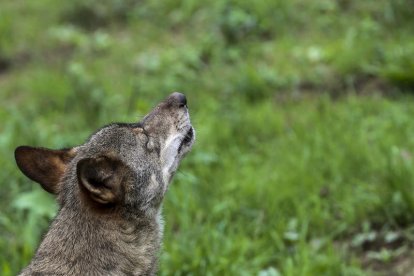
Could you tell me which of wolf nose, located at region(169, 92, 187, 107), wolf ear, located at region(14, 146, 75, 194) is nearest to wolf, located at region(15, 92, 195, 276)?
wolf ear, located at region(14, 146, 75, 194)

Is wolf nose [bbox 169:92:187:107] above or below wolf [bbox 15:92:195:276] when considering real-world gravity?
above

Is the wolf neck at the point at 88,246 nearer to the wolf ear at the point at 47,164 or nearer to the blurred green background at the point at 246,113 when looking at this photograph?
the wolf ear at the point at 47,164

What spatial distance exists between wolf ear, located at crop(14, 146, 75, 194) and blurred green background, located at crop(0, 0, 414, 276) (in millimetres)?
1070

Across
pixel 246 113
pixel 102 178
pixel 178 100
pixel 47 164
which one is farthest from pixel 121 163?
pixel 246 113

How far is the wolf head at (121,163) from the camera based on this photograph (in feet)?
10.8

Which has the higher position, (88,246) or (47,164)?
(47,164)

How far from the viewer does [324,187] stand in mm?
5406

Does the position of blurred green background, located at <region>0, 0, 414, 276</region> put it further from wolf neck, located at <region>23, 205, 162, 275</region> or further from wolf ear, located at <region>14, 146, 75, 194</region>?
wolf neck, located at <region>23, 205, 162, 275</region>

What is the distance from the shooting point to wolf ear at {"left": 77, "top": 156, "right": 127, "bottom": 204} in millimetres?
3152

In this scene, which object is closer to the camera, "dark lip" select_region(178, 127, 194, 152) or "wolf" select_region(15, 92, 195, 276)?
"wolf" select_region(15, 92, 195, 276)

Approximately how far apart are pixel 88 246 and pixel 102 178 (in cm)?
30

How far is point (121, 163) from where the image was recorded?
338 cm

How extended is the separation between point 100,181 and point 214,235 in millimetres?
1752

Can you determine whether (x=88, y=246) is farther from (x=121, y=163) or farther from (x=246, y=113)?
(x=246, y=113)
